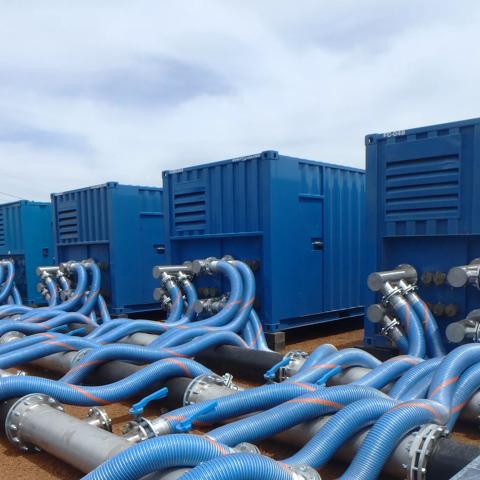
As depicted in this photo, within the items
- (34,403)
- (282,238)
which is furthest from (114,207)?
(34,403)

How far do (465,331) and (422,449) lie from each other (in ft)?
6.48

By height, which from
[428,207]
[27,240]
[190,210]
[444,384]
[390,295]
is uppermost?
[190,210]

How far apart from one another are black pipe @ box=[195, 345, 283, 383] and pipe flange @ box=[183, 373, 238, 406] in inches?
27.5

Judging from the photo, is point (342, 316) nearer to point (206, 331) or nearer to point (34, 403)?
point (206, 331)

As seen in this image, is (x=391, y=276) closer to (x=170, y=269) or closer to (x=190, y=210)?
(x=170, y=269)

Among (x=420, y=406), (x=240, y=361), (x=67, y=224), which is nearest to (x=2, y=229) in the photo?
(x=67, y=224)

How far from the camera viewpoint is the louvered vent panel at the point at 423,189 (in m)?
4.25

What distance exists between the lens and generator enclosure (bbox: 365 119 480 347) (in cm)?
418

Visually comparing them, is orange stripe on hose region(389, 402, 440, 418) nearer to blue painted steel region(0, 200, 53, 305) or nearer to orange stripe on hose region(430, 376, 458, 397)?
orange stripe on hose region(430, 376, 458, 397)

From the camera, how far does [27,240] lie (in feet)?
31.2

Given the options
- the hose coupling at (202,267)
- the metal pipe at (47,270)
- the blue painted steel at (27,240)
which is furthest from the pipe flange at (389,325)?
the blue painted steel at (27,240)

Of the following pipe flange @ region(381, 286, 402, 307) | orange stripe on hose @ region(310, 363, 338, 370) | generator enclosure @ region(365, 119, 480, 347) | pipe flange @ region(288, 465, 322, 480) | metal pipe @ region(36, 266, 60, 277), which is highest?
generator enclosure @ region(365, 119, 480, 347)

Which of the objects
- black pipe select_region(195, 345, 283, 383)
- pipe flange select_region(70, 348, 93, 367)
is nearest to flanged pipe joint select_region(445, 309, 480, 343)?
black pipe select_region(195, 345, 283, 383)

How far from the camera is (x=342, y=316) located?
21.7 feet
